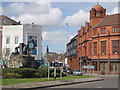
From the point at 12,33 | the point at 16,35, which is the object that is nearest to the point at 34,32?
the point at 16,35

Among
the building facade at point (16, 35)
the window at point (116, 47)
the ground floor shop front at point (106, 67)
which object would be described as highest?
the building facade at point (16, 35)

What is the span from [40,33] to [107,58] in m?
22.8

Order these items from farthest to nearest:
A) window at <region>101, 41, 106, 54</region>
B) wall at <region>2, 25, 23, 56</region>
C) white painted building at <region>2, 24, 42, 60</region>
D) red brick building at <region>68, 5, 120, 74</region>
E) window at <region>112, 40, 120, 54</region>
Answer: wall at <region>2, 25, 23, 56</region>, white painted building at <region>2, 24, 42, 60</region>, window at <region>101, 41, 106, 54</region>, red brick building at <region>68, 5, 120, 74</region>, window at <region>112, 40, 120, 54</region>

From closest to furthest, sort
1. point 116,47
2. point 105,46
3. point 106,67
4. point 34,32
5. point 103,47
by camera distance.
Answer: point 116,47 → point 106,67 → point 105,46 → point 103,47 → point 34,32

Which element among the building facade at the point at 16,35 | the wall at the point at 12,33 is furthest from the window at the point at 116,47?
the wall at the point at 12,33

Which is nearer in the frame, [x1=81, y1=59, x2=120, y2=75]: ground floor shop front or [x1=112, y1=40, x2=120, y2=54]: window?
[x1=112, y1=40, x2=120, y2=54]: window

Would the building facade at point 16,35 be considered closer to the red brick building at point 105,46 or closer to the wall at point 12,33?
the wall at point 12,33

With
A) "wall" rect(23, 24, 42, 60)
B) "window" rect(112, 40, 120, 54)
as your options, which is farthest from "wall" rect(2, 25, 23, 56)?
"window" rect(112, 40, 120, 54)

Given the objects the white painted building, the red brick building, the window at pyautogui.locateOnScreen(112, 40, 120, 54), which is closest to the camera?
the window at pyautogui.locateOnScreen(112, 40, 120, 54)

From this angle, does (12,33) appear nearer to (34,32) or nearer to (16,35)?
(16,35)

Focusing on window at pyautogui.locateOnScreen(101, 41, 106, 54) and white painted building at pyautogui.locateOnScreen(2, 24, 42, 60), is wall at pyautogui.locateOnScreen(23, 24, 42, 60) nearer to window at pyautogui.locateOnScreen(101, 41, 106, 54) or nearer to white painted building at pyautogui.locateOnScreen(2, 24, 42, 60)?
white painted building at pyautogui.locateOnScreen(2, 24, 42, 60)

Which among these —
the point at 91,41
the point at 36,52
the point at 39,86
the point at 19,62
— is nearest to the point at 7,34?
the point at 36,52

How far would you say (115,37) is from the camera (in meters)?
77.2

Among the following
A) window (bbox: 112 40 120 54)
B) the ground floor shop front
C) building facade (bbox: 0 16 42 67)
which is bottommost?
the ground floor shop front
